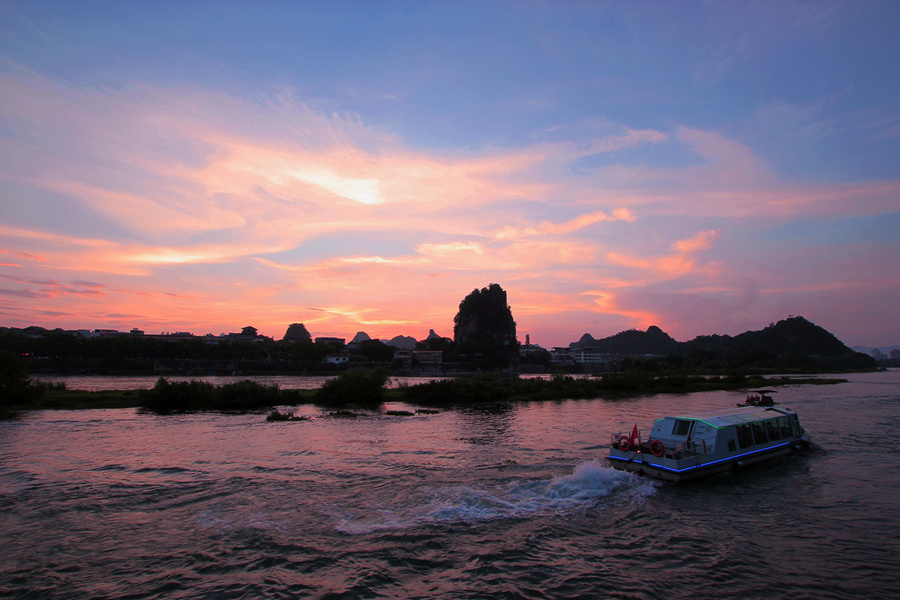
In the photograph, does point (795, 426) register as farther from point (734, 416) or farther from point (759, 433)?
point (734, 416)

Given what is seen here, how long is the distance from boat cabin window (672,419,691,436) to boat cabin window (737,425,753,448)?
3.10 metres

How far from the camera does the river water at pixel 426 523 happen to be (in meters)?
11.3

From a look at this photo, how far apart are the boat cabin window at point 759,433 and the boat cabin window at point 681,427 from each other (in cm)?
455

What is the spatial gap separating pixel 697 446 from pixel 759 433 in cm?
563

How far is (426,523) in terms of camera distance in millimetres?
14758

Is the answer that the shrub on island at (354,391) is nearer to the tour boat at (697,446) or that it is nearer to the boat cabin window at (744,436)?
the tour boat at (697,446)

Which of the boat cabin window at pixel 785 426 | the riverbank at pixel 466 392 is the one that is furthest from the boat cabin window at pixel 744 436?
the riverbank at pixel 466 392

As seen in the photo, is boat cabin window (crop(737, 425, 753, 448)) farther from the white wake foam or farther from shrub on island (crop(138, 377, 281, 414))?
Result: shrub on island (crop(138, 377, 281, 414))

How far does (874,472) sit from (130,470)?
33.9m

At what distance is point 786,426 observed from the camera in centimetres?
2483

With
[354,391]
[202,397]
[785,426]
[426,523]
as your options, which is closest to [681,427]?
[785,426]

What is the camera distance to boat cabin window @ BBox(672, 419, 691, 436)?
20453 millimetres

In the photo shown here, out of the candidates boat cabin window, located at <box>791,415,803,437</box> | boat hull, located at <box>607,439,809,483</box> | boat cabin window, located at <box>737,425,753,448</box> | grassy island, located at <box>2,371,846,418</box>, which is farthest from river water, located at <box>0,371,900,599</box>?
grassy island, located at <box>2,371,846,418</box>

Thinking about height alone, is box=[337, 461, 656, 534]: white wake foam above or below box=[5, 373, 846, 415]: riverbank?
below
